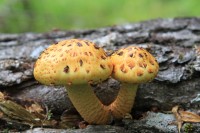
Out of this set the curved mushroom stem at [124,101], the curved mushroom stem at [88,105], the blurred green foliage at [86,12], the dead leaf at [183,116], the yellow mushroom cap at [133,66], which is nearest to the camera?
the yellow mushroom cap at [133,66]

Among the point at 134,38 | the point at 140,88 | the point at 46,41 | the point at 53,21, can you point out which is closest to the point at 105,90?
the point at 140,88

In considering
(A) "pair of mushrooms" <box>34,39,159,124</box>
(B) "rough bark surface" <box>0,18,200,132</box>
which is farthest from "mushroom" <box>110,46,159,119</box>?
(B) "rough bark surface" <box>0,18,200,132</box>

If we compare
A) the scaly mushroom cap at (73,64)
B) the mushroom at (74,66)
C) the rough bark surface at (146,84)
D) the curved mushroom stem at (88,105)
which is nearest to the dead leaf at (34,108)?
the rough bark surface at (146,84)

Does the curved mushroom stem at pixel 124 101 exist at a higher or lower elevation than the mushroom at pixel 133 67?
lower

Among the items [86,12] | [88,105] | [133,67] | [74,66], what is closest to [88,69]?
[74,66]

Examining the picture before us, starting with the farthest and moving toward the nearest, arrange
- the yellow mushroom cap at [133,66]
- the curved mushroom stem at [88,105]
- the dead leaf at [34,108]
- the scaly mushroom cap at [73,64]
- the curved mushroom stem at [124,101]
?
1. the dead leaf at [34,108]
2. the curved mushroom stem at [124,101]
3. the curved mushroom stem at [88,105]
4. the yellow mushroom cap at [133,66]
5. the scaly mushroom cap at [73,64]

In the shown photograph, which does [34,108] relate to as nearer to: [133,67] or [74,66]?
[74,66]

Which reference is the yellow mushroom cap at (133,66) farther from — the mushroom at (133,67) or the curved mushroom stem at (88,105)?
the curved mushroom stem at (88,105)
